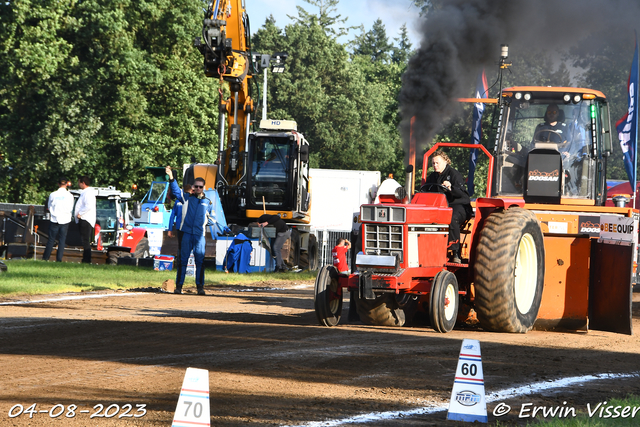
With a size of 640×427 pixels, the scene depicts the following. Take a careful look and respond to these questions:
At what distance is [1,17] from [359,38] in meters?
70.2

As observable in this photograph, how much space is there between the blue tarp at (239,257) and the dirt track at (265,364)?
9086mm

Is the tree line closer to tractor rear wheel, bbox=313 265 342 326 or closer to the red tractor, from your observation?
the red tractor

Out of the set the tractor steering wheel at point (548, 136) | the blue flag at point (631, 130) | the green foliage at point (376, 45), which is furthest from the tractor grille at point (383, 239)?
the green foliage at point (376, 45)

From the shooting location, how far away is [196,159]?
38188 millimetres

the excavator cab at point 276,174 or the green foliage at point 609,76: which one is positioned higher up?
the green foliage at point 609,76

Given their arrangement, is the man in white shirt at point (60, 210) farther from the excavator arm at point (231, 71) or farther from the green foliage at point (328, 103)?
the green foliage at point (328, 103)

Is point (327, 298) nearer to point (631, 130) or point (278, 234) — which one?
point (278, 234)

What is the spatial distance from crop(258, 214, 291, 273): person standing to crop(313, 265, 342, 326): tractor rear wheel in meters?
11.3

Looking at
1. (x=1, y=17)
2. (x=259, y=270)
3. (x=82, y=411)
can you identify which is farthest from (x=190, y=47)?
(x=82, y=411)

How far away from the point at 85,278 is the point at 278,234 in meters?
6.42

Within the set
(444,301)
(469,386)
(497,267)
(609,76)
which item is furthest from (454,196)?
(609,76)

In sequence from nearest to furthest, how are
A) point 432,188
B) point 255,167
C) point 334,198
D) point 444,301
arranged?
point 444,301
point 432,188
point 255,167
point 334,198

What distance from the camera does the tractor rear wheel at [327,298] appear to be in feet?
30.9

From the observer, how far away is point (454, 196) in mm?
9852
